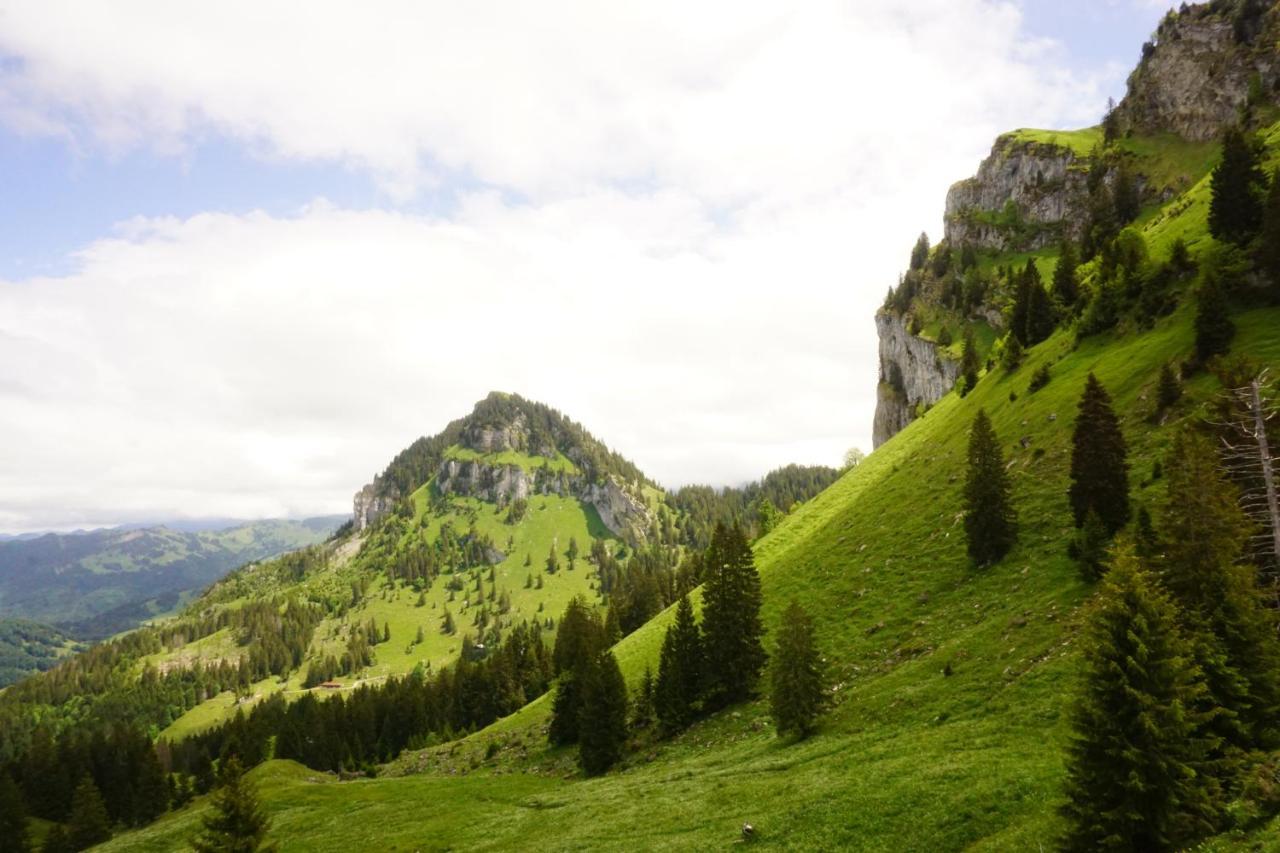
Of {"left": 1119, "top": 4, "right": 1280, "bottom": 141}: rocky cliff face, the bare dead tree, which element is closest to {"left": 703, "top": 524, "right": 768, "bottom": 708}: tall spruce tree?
the bare dead tree

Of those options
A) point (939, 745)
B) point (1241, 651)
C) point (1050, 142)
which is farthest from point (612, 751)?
point (1050, 142)

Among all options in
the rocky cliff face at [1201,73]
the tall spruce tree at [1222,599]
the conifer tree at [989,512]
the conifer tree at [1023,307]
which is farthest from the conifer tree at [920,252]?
the tall spruce tree at [1222,599]

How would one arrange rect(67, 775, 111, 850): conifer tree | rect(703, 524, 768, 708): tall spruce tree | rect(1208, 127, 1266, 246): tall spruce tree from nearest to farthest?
rect(703, 524, 768, 708): tall spruce tree < rect(1208, 127, 1266, 246): tall spruce tree < rect(67, 775, 111, 850): conifer tree

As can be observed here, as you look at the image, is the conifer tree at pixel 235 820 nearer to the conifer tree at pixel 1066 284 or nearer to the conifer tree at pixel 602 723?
the conifer tree at pixel 602 723

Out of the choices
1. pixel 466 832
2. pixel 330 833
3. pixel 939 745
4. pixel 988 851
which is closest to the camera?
pixel 988 851

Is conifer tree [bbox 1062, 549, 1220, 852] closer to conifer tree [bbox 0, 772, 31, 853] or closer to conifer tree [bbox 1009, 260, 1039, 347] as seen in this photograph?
conifer tree [bbox 1009, 260, 1039, 347]

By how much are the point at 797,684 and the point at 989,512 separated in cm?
2447

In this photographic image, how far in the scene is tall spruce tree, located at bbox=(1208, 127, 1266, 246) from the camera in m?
63.9

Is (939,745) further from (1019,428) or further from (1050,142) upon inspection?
(1050,142)

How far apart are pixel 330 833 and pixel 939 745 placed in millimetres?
49559

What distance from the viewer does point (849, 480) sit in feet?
346

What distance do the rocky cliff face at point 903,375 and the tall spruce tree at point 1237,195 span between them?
72.7m

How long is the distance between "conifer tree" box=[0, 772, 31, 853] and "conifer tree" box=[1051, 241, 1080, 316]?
16070cm

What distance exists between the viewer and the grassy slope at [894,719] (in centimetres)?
2792
